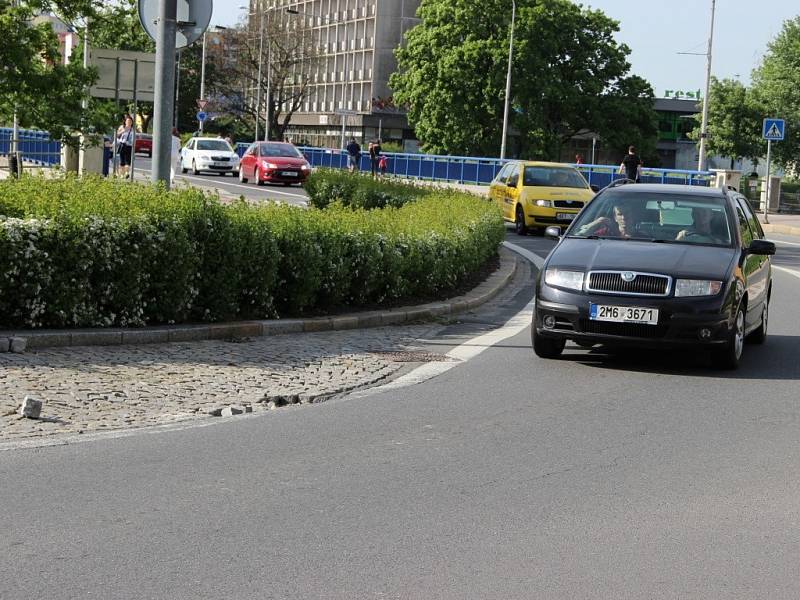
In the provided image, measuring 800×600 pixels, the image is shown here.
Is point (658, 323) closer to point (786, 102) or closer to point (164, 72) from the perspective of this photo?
point (164, 72)

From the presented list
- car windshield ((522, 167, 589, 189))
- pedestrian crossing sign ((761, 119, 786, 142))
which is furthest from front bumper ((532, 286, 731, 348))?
pedestrian crossing sign ((761, 119, 786, 142))

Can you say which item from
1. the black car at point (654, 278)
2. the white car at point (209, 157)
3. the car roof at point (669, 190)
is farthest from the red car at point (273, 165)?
the black car at point (654, 278)

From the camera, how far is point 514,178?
1240 inches

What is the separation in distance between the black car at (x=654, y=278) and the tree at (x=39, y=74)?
41.3 feet

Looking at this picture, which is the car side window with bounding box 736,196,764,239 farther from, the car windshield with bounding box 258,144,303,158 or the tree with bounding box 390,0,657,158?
the tree with bounding box 390,0,657,158

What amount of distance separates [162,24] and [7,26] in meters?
9.47

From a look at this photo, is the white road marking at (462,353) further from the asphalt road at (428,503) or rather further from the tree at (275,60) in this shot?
the tree at (275,60)

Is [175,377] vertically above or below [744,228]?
below

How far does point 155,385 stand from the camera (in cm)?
930

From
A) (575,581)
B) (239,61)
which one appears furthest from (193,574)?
(239,61)

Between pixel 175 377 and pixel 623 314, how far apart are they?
347cm

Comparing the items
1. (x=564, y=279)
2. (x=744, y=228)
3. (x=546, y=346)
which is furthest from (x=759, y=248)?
(x=546, y=346)

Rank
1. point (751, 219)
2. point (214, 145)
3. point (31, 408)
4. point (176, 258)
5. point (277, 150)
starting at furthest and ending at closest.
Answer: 1. point (214, 145)
2. point (277, 150)
3. point (751, 219)
4. point (176, 258)
5. point (31, 408)

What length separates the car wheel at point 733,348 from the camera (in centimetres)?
1079
